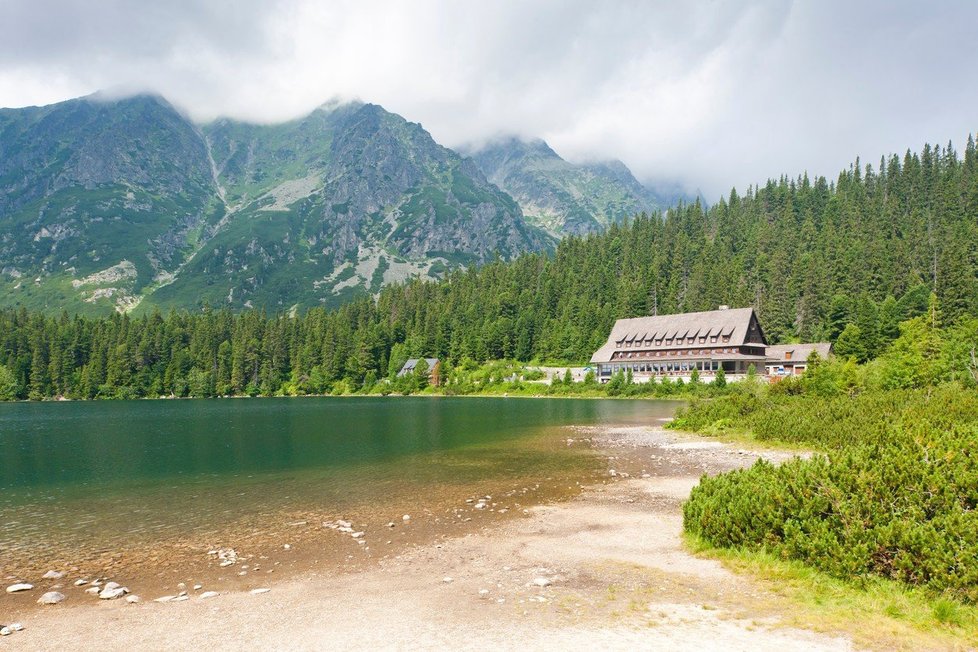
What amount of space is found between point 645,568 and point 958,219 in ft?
625

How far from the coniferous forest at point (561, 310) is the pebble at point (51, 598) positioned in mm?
136498

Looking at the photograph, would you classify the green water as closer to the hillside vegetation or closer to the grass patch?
the hillside vegetation

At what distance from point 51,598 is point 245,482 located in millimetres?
18366

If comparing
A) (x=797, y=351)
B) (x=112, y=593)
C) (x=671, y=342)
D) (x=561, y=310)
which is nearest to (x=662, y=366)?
(x=671, y=342)

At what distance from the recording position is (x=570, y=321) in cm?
15950

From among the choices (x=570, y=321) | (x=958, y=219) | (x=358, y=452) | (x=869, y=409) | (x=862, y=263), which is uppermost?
(x=958, y=219)

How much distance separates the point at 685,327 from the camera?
12269cm

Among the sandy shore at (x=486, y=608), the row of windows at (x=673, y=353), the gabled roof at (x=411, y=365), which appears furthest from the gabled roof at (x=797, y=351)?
the sandy shore at (x=486, y=608)

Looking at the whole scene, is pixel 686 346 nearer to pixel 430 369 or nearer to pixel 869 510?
pixel 430 369

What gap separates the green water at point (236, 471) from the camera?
24469mm

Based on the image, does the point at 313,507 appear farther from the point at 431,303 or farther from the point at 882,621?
the point at 431,303

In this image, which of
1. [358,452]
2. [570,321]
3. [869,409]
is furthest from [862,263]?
[358,452]

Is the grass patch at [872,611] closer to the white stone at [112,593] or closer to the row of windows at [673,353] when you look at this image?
the white stone at [112,593]

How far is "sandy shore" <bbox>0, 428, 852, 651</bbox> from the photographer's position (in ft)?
38.5
